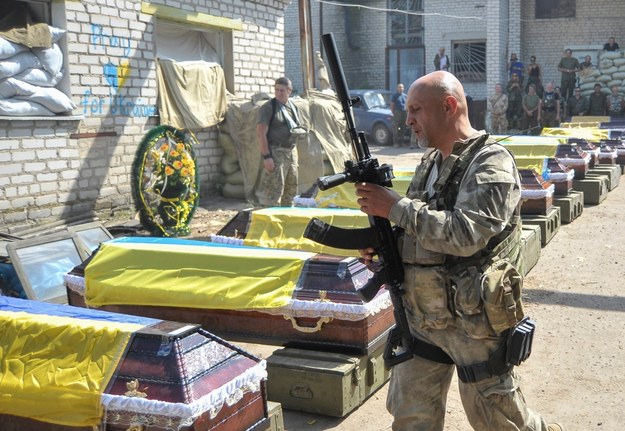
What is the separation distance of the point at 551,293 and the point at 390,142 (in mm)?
14988

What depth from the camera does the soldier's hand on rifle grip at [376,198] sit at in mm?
2721

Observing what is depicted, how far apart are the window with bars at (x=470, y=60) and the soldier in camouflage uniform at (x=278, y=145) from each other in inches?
664

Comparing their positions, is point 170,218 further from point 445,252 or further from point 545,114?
point 545,114

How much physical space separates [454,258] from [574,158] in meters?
8.87

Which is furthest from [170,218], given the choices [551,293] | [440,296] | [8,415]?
[440,296]

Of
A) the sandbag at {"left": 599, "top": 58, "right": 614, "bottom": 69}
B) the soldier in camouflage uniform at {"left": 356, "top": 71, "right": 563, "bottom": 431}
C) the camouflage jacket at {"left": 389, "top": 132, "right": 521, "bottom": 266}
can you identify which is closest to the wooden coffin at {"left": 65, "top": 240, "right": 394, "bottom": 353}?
the soldier in camouflage uniform at {"left": 356, "top": 71, "right": 563, "bottom": 431}

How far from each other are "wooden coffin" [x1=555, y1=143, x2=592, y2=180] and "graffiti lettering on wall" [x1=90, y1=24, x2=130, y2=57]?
6.18 meters

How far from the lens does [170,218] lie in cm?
881

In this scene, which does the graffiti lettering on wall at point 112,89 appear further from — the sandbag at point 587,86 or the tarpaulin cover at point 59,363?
the sandbag at point 587,86

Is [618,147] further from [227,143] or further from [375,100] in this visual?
[375,100]

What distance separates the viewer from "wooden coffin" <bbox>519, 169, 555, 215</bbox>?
834 cm

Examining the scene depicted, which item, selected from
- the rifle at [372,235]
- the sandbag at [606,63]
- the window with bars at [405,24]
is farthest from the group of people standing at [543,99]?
the rifle at [372,235]

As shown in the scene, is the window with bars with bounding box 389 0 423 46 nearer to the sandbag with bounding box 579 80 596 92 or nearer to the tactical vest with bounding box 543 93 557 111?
the sandbag with bounding box 579 80 596 92

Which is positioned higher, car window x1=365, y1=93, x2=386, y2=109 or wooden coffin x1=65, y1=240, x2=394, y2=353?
car window x1=365, y1=93, x2=386, y2=109
